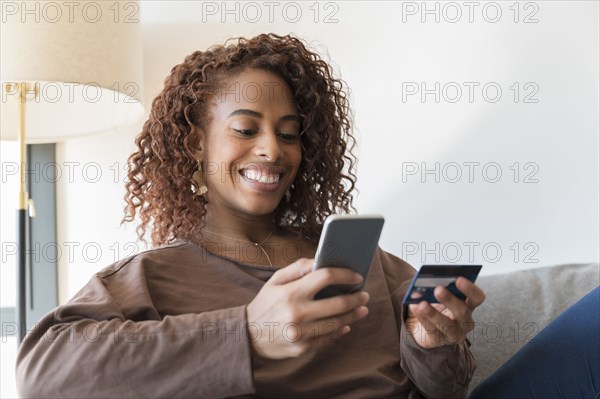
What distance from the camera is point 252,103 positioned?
4.85 feet

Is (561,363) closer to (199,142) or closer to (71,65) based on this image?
(199,142)

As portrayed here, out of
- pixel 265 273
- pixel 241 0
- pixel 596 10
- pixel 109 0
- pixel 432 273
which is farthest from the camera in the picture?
pixel 241 0

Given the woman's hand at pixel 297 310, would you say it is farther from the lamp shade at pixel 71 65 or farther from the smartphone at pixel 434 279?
the lamp shade at pixel 71 65

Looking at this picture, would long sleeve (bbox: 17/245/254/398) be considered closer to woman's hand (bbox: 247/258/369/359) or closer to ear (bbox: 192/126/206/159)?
woman's hand (bbox: 247/258/369/359)

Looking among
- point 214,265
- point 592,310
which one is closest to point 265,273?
point 214,265

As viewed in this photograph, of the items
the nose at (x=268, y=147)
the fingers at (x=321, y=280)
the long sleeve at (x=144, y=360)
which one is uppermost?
the nose at (x=268, y=147)

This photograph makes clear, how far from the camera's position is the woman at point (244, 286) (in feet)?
3.58

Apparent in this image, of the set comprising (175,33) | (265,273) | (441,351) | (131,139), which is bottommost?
(441,351)

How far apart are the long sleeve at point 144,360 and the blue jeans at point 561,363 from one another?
475 mm

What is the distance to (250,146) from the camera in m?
1.47

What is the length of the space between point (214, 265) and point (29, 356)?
14.0 inches

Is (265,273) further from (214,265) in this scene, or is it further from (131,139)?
(131,139)

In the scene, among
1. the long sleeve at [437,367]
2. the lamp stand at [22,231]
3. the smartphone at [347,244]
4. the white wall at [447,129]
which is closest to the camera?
the smartphone at [347,244]

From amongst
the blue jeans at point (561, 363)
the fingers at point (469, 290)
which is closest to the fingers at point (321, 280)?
the fingers at point (469, 290)
